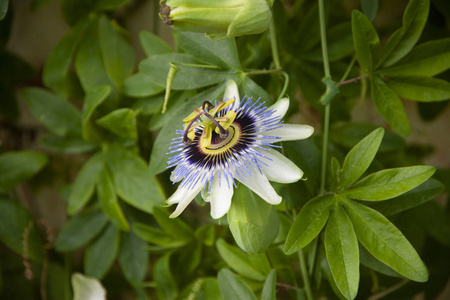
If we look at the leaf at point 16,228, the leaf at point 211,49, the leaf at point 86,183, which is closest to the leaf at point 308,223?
the leaf at point 211,49

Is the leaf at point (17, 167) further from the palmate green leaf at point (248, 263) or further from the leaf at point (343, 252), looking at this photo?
the leaf at point (343, 252)

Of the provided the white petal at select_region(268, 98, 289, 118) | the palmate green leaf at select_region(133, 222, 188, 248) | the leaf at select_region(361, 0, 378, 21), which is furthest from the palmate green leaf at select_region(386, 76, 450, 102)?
the palmate green leaf at select_region(133, 222, 188, 248)

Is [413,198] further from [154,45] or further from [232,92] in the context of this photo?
[154,45]

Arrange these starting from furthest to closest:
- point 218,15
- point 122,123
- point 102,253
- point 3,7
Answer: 1. point 102,253
2. point 122,123
3. point 3,7
4. point 218,15

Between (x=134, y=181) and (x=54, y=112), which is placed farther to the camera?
(x=54, y=112)

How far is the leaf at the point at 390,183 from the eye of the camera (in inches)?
30.4

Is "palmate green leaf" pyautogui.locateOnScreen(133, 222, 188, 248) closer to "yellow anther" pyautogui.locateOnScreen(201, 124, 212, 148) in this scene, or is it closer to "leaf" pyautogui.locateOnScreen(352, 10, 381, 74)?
"yellow anther" pyautogui.locateOnScreen(201, 124, 212, 148)

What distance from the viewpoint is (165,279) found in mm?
1268

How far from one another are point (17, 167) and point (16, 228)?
7.5 inches

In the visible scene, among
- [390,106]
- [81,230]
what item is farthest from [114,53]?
[390,106]

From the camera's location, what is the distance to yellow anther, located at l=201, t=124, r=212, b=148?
0.86 m

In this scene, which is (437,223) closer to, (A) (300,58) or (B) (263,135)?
(A) (300,58)

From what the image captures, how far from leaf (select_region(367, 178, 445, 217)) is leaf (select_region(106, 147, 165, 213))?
1.80 feet

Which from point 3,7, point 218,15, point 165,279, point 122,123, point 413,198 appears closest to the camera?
point 218,15
